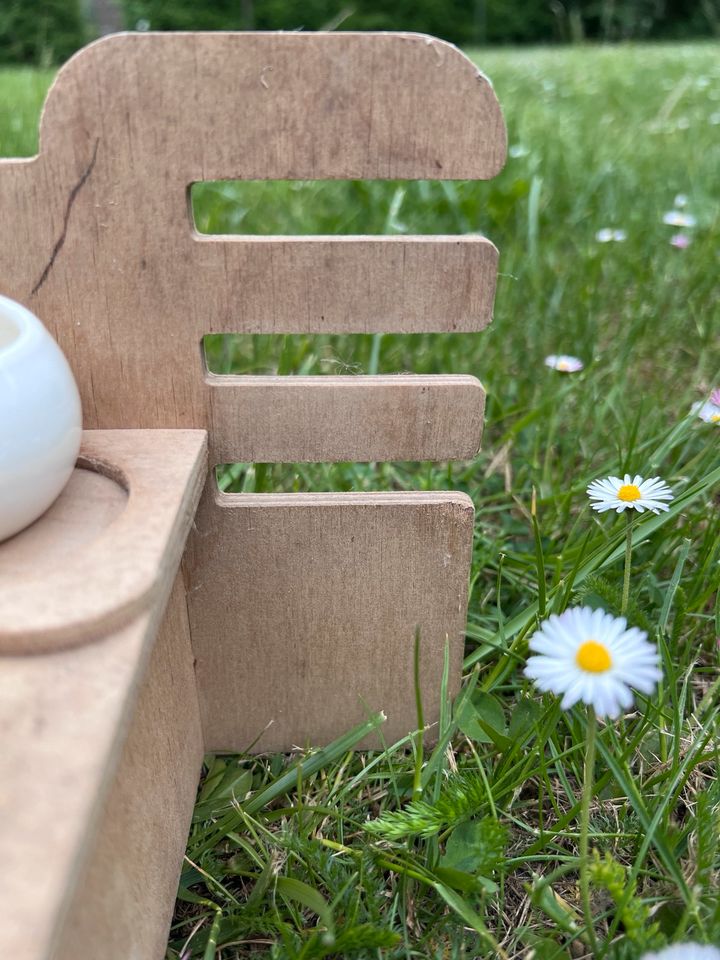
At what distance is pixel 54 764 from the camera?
0.45 m

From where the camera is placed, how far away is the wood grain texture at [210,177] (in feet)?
2.10

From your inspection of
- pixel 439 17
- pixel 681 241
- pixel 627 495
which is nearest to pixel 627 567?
pixel 627 495

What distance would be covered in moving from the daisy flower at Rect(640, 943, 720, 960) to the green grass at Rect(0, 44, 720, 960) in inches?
0.6

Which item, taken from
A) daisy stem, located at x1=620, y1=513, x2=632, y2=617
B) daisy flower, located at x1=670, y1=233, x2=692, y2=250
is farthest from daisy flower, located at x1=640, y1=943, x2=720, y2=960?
daisy flower, located at x1=670, y1=233, x2=692, y2=250

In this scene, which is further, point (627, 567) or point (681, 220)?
point (681, 220)

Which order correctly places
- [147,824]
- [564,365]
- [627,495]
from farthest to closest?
[564,365] < [627,495] < [147,824]

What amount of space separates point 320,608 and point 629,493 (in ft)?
0.98

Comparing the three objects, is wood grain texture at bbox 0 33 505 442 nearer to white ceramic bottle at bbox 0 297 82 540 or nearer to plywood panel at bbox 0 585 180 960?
white ceramic bottle at bbox 0 297 82 540

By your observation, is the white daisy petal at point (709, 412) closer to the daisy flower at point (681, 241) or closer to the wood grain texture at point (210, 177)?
the wood grain texture at point (210, 177)

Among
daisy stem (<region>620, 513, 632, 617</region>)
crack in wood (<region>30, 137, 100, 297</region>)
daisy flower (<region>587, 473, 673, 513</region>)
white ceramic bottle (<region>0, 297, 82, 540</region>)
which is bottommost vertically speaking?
daisy stem (<region>620, 513, 632, 617</region>)

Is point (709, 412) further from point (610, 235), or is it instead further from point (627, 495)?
point (610, 235)

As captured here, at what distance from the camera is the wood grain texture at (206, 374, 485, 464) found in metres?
0.74

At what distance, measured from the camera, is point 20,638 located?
0.49m

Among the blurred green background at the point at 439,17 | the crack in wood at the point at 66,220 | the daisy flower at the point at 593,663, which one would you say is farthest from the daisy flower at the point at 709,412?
the blurred green background at the point at 439,17
